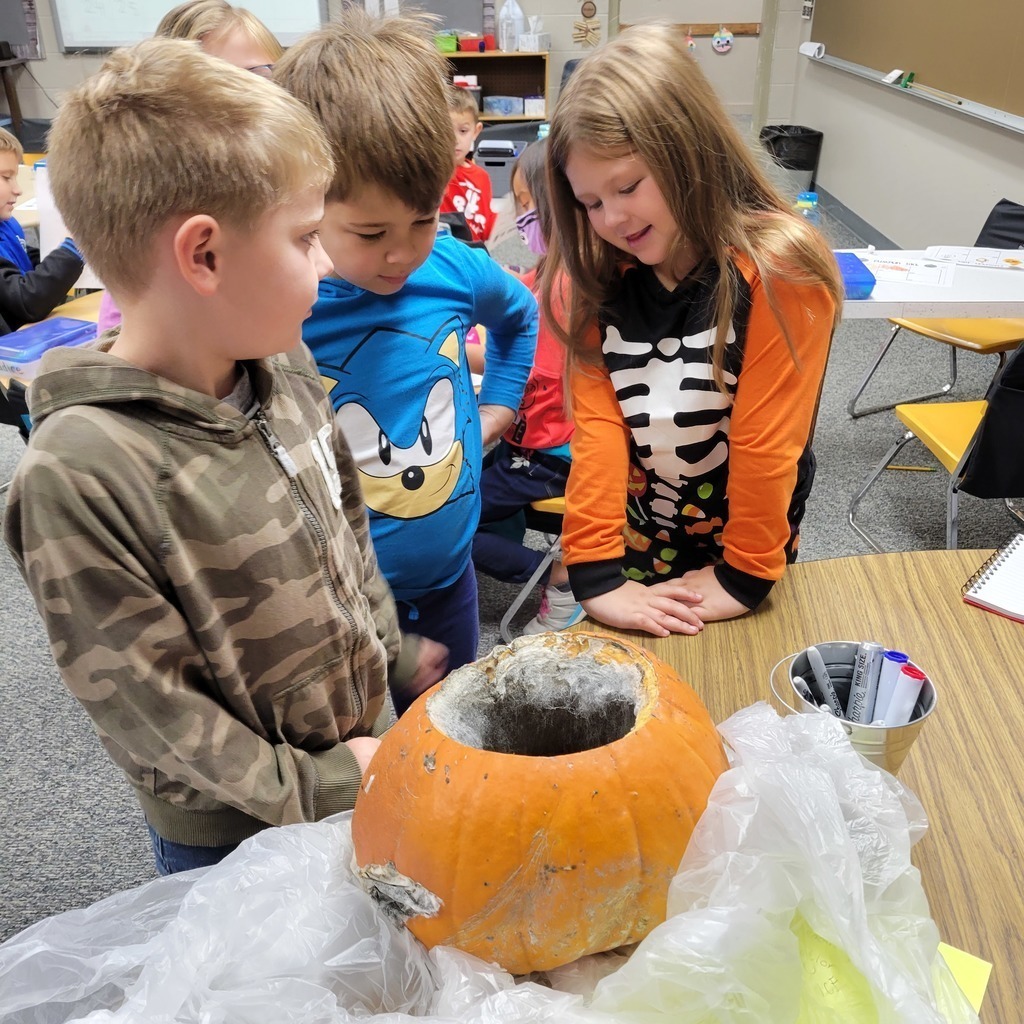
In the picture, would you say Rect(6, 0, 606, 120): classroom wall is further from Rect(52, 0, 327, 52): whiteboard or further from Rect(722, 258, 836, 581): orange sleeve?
Rect(722, 258, 836, 581): orange sleeve

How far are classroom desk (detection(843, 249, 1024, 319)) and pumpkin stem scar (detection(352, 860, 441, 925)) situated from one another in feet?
6.41

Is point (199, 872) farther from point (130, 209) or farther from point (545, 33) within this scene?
point (545, 33)

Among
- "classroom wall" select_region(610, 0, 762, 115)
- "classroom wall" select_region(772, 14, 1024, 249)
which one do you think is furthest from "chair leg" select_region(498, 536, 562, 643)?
"classroom wall" select_region(610, 0, 762, 115)

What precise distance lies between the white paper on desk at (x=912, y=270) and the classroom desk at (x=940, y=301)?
0.05m

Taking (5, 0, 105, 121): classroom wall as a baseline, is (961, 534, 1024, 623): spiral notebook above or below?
below

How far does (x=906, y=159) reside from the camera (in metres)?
4.13

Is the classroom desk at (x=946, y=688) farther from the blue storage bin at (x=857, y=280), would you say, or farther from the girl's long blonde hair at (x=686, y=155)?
the blue storage bin at (x=857, y=280)

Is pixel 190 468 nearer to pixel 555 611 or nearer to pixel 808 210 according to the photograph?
pixel 555 611

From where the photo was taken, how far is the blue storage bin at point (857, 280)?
218 centimetres

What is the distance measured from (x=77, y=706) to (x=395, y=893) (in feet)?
5.32

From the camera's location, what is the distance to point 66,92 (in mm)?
619


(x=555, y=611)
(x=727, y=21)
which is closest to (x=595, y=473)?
(x=555, y=611)

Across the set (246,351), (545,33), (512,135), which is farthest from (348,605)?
(545,33)

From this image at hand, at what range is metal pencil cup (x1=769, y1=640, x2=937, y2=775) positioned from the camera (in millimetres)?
633
